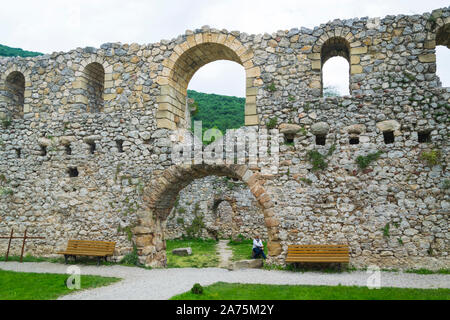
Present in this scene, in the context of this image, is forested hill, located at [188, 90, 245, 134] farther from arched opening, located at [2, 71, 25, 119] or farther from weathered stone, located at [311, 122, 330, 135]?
weathered stone, located at [311, 122, 330, 135]

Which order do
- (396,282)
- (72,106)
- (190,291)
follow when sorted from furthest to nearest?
(72,106), (396,282), (190,291)

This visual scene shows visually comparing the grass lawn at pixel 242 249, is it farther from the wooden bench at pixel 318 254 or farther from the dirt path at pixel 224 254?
the wooden bench at pixel 318 254

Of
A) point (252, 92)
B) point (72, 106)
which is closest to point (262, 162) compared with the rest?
point (252, 92)

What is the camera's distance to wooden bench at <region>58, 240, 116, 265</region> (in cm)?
987

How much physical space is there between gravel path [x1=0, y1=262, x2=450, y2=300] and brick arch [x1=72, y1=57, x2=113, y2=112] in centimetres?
486

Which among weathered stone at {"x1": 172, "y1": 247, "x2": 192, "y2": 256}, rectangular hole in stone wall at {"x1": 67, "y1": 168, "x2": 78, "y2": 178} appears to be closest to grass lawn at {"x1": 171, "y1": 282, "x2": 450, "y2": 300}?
weathered stone at {"x1": 172, "y1": 247, "x2": 192, "y2": 256}

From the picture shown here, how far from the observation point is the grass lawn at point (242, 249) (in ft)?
39.7

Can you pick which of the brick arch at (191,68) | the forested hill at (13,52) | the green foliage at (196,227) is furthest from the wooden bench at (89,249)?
the forested hill at (13,52)

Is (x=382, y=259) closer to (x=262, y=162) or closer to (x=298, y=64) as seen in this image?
(x=262, y=162)

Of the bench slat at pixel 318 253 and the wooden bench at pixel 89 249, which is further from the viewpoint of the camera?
the wooden bench at pixel 89 249

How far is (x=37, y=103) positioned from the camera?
11453 mm

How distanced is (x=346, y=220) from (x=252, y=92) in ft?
12.9

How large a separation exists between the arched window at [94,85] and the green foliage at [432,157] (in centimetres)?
930

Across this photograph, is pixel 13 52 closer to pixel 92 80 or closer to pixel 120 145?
pixel 92 80
